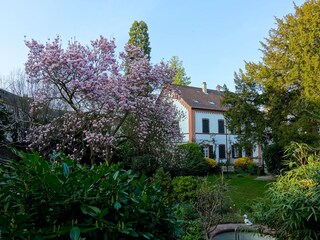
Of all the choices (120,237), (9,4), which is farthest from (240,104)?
(120,237)

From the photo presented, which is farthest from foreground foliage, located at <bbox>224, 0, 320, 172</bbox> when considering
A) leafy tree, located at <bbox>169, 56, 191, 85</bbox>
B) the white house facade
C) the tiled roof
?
leafy tree, located at <bbox>169, 56, 191, 85</bbox>

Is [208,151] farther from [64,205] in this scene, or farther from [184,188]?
[64,205]

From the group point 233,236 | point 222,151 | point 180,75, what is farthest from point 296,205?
point 180,75

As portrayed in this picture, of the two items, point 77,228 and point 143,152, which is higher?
point 143,152

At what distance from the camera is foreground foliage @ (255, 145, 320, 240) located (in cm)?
404

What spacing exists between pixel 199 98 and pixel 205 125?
2.86 meters

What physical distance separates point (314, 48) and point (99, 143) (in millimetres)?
11279

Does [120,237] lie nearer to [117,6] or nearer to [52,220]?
[52,220]

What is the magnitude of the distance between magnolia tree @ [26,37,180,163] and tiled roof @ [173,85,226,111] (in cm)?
1803

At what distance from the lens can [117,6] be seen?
920cm

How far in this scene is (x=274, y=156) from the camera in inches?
707

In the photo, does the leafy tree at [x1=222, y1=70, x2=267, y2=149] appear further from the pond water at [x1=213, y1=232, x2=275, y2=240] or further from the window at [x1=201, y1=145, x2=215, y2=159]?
the window at [x1=201, y1=145, x2=215, y2=159]

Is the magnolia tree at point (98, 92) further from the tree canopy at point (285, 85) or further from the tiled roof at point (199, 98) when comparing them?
the tiled roof at point (199, 98)

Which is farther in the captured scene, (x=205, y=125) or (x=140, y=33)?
(x=205, y=125)
